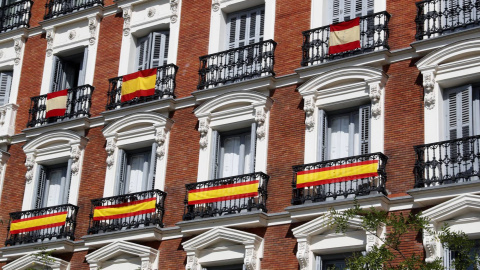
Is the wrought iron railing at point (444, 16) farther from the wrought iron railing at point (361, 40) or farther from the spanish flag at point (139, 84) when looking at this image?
the spanish flag at point (139, 84)

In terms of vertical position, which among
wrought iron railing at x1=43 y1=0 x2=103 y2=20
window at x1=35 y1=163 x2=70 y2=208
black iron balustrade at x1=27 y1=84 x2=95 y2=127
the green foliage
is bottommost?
the green foliage

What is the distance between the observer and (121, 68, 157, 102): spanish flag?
30391mm

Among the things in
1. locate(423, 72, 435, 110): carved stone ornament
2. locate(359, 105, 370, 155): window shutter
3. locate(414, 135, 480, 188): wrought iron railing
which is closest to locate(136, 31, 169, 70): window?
locate(359, 105, 370, 155): window shutter

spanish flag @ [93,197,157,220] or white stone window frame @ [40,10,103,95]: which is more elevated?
white stone window frame @ [40,10,103,95]

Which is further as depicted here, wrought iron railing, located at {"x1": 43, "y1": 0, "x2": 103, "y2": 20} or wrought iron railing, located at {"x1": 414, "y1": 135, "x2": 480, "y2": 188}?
wrought iron railing, located at {"x1": 43, "y1": 0, "x2": 103, "y2": 20}

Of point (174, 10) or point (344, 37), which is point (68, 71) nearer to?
point (174, 10)

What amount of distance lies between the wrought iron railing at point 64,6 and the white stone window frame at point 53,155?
4996 millimetres

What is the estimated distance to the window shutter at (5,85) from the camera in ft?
114

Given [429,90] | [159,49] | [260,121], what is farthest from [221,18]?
[429,90]

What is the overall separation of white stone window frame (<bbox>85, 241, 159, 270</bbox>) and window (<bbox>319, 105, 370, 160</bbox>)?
20.2 ft

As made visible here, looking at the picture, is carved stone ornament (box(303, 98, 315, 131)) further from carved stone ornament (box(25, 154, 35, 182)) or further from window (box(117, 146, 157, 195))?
carved stone ornament (box(25, 154, 35, 182))

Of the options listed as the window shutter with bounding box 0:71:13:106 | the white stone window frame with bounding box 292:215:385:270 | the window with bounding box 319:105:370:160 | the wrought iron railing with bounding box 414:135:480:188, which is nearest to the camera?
the wrought iron railing with bounding box 414:135:480:188

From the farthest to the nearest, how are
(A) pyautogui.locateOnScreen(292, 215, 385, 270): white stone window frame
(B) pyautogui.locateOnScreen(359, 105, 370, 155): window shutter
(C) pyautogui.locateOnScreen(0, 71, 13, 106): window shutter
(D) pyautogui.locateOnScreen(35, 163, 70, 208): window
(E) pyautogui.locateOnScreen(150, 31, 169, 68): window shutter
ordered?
(C) pyautogui.locateOnScreen(0, 71, 13, 106): window shutter → (D) pyautogui.locateOnScreen(35, 163, 70, 208): window → (E) pyautogui.locateOnScreen(150, 31, 169, 68): window shutter → (B) pyautogui.locateOnScreen(359, 105, 370, 155): window shutter → (A) pyautogui.locateOnScreen(292, 215, 385, 270): white stone window frame

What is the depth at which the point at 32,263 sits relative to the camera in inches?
1182
